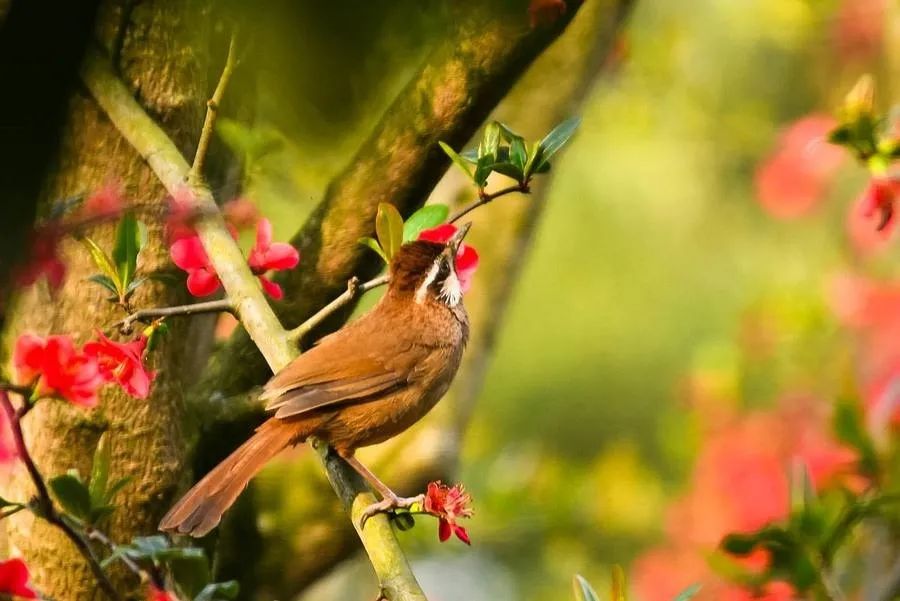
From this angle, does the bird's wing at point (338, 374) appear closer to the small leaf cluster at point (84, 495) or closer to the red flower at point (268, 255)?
the red flower at point (268, 255)

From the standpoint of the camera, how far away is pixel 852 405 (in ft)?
6.91

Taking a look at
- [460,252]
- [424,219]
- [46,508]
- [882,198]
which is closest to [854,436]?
[882,198]

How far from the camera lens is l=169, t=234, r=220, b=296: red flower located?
1.71m

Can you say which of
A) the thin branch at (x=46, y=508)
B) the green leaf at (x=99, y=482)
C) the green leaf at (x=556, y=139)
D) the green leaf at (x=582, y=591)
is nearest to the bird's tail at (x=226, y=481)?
the green leaf at (x=99, y=482)

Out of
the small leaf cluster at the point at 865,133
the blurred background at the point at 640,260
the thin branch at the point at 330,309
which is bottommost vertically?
the blurred background at the point at 640,260

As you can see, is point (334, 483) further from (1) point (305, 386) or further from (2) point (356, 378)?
(2) point (356, 378)

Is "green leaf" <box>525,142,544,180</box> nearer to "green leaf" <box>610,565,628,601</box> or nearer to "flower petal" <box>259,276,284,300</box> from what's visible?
"flower petal" <box>259,276,284,300</box>

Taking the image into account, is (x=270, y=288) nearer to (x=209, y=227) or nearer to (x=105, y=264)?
(x=209, y=227)

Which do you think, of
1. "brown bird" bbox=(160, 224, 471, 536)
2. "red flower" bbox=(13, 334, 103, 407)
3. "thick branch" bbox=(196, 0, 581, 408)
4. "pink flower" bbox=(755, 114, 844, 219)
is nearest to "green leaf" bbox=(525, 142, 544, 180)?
"thick branch" bbox=(196, 0, 581, 408)

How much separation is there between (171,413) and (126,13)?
627mm

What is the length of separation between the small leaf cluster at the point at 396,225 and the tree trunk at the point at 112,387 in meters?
0.30

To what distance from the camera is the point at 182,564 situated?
130 centimetres

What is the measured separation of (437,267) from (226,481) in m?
0.68

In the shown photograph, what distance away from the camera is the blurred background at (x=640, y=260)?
4.21ft
